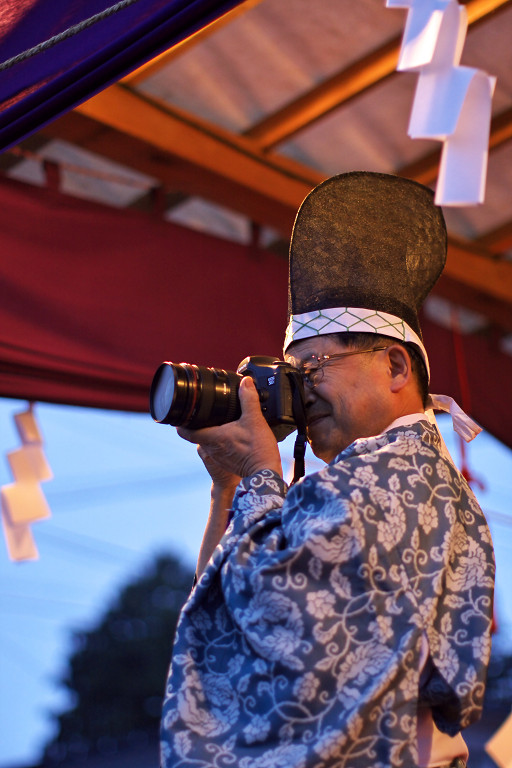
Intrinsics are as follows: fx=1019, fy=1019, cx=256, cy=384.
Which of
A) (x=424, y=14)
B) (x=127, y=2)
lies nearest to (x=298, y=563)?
(x=127, y=2)

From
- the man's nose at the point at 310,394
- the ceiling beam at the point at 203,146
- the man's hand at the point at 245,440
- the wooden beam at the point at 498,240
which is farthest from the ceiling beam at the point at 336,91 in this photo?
the man's hand at the point at 245,440

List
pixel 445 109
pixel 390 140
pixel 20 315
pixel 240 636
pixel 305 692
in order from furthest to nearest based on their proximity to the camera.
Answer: pixel 390 140 < pixel 20 315 < pixel 445 109 < pixel 240 636 < pixel 305 692

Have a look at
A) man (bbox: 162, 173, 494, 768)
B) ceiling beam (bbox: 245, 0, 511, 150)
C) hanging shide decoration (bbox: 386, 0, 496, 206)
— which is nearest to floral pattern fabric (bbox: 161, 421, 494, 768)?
man (bbox: 162, 173, 494, 768)

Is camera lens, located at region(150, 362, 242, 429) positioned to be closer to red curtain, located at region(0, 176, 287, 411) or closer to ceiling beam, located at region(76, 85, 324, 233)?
red curtain, located at region(0, 176, 287, 411)

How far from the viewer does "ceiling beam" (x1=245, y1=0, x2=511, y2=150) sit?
2.51 m

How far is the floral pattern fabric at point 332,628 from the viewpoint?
1170 millimetres

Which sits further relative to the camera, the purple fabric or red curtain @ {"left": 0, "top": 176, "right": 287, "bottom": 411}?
red curtain @ {"left": 0, "top": 176, "right": 287, "bottom": 411}

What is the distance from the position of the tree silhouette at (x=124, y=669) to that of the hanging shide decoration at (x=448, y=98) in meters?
16.5

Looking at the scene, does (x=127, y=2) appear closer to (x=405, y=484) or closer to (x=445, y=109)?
(x=445, y=109)

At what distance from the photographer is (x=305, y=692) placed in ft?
3.82

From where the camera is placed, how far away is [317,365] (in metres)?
1.56

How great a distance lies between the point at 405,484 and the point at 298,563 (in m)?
0.20

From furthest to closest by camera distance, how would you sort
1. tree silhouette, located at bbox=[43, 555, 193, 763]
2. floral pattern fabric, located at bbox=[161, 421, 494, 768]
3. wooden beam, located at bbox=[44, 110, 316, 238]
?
tree silhouette, located at bbox=[43, 555, 193, 763]
wooden beam, located at bbox=[44, 110, 316, 238]
floral pattern fabric, located at bbox=[161, 421, 494, 768]

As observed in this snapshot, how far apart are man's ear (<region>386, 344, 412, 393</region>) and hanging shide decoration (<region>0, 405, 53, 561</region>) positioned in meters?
1.54
